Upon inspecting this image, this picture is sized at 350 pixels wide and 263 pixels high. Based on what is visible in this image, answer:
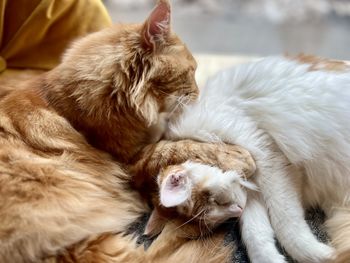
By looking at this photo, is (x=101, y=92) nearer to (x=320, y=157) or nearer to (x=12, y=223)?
(x=12, y=223)

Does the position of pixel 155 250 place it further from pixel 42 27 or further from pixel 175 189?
pixel 42 27

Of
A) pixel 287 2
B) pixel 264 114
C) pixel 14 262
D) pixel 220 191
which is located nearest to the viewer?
pixel 14 262

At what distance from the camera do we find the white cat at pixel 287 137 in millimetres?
1377

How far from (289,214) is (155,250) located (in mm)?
380

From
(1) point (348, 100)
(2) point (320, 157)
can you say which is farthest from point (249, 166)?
(1) point (348, 100)

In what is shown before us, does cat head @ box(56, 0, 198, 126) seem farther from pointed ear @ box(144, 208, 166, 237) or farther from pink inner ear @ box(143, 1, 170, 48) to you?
pointed ear @ box(144, 208, 166, 237)

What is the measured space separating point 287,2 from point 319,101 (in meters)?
1.96

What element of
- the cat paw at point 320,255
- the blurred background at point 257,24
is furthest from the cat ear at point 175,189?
the blurred background at point 257,24

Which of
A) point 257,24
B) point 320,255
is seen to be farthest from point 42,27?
point 257,24

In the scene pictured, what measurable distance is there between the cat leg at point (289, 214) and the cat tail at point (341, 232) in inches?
1.1

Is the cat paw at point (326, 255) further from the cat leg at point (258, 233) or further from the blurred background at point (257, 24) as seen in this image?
the blurred background at point (257, 24)

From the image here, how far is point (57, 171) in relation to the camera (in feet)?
4.66

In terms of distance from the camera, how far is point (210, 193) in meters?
1.41

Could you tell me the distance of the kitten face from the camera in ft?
4.56
